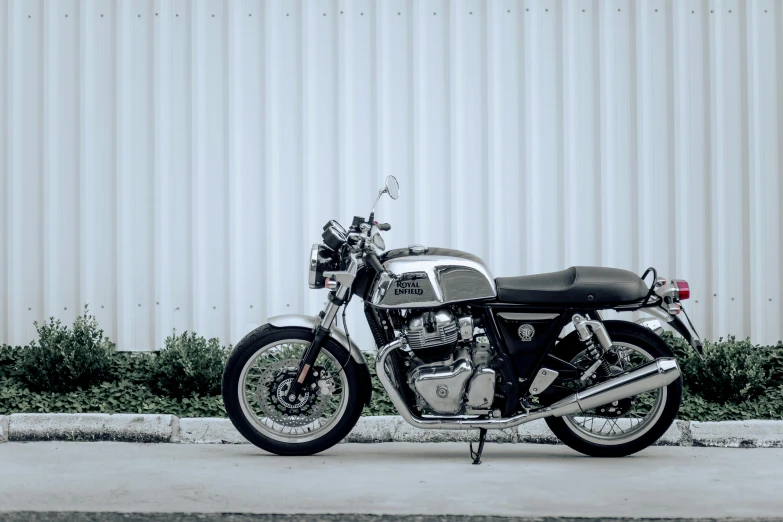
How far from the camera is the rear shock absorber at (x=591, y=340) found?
583 centimetres

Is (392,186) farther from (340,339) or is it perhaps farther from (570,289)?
(570,289)

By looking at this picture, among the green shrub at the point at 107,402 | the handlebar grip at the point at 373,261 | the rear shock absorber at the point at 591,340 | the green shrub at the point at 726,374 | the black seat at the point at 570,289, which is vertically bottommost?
the green shrub at the point at 107,402

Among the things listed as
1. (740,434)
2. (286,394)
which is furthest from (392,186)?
(740,434)

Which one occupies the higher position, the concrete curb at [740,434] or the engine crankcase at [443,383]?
the engine crankcase at [443,383]

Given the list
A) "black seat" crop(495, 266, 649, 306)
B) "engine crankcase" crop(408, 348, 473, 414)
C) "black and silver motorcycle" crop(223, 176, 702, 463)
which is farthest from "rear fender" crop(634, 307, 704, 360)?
"engine crankcase" crop(408, 348, 473, 414)

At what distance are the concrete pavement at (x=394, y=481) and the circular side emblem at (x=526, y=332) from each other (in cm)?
70

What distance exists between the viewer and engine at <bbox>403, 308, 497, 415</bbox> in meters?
5.71

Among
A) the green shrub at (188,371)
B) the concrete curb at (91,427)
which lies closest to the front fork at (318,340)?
the concrete curb at (91,427)

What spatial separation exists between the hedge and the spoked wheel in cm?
98

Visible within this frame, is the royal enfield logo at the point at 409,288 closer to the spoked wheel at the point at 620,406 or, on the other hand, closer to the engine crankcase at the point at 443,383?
the engine crankcase at the point at 443,383

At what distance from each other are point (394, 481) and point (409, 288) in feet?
3.56

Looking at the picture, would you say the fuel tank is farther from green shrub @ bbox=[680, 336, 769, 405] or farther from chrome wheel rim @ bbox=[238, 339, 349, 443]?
green shrub @ bbox=[680, 336, 769, 405]

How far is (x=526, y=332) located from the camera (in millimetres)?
5848

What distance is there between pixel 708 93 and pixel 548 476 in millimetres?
4297
